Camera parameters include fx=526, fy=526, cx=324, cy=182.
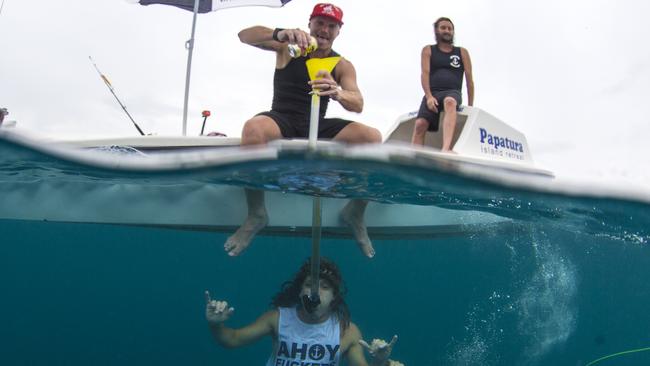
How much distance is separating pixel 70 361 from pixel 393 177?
1069cm

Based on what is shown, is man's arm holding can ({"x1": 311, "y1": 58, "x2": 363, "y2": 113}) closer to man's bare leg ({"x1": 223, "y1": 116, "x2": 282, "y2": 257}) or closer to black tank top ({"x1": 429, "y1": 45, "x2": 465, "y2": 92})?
man's bare leg ({"x1": 223, "y1": 116, "x2": 282, "y2": 257})

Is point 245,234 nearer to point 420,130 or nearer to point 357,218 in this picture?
point 357,218

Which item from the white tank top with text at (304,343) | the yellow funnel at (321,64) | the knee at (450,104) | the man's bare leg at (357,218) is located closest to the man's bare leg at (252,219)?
the white tank top with text at (304,343)

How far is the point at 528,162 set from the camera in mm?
Answer: 6371

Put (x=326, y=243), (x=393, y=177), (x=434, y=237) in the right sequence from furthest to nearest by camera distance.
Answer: (x=434, y=237) < (x=326, y=243) < (x=393, y=177)

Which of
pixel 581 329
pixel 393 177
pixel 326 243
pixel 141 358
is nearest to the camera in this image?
pixel 393 177

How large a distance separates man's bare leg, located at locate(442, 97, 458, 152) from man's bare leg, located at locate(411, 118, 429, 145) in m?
0.22

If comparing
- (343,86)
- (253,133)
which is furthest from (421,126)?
(253,133)

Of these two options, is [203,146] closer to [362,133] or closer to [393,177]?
[362,133]

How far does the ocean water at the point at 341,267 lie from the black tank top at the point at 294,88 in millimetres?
460

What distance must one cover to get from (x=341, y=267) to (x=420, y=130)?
6.30 m

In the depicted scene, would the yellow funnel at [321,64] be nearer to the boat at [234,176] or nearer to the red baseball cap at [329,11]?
the red baseball cap at [329,11]

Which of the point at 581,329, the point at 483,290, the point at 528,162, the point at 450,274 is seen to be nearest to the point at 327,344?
the point at 528,162

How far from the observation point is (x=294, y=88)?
456 centimetres
